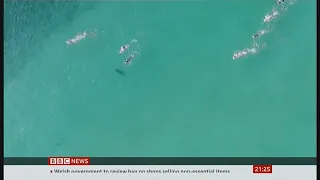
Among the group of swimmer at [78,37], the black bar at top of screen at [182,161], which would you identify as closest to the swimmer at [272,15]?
the black bar at top of screen at [182,161]

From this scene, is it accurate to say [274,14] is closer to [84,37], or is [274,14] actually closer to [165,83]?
[165,83]

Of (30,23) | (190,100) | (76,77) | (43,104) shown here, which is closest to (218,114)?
(190,100)
